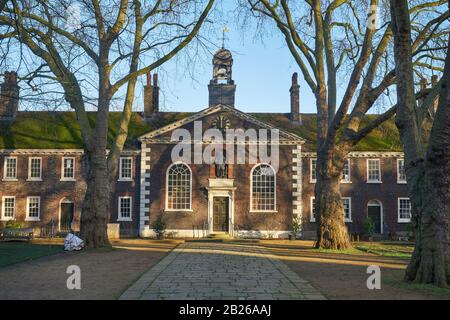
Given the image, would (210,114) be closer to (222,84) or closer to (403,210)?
(222,84)

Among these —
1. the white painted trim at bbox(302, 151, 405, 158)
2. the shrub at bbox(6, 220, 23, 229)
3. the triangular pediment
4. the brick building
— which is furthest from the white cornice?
the white painted trim at bbox(302, 151, 405, 158)

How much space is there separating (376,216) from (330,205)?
14.7 meters

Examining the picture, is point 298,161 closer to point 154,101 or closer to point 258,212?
point 258,212

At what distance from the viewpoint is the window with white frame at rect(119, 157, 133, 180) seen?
35094 millimetres

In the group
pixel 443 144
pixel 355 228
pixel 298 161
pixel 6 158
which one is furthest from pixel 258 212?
pixel 443 144

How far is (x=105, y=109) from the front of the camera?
21828 mm

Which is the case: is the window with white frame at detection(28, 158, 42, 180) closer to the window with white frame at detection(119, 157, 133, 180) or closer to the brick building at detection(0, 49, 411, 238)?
the brick building at detection(0, 49, 411, 238)

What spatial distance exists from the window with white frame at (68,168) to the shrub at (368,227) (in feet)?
68.7

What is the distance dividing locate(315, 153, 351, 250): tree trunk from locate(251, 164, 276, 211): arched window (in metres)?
11.9

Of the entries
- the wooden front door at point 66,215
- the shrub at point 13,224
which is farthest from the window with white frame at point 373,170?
the shrub at point 13,224

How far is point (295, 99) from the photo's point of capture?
38.9 m

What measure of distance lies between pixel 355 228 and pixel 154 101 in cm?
1850

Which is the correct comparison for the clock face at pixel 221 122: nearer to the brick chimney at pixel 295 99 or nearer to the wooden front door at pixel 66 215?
the brick chimney at pixel 295 99

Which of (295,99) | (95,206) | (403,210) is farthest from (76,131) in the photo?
(403,210)
